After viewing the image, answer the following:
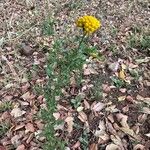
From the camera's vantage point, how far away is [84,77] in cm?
392

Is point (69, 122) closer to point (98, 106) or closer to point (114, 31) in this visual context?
point (98, 106)

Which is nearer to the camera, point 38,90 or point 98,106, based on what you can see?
point 98,106

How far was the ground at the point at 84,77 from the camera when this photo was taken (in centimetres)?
337

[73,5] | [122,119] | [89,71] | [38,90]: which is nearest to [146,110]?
[122,119]

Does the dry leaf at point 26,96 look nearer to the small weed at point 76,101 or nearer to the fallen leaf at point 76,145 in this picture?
the small weed at point 76,101

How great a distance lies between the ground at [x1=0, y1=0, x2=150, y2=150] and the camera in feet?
11.0

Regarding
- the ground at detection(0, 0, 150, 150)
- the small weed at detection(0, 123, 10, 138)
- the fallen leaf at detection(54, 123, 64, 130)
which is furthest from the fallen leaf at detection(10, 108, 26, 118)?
the fallen leaf at detection(54, 123, 64, 130)

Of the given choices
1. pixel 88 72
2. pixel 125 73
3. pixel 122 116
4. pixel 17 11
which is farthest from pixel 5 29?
pixel 122 116

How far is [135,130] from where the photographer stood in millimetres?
3385

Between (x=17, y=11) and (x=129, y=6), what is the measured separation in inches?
59.7

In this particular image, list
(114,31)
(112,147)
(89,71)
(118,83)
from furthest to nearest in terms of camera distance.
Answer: (114,31)
(89,71)
(118,83)
(112,147)

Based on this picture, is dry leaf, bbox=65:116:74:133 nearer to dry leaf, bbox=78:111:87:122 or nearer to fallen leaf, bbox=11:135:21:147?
dry leaf, bbox=78:111:87:122

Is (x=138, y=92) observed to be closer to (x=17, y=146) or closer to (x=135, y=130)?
(x=135, y=130)

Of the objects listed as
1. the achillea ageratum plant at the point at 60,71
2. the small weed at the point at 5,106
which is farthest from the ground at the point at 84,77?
the achillea ageratum plant at the point at 60,71
